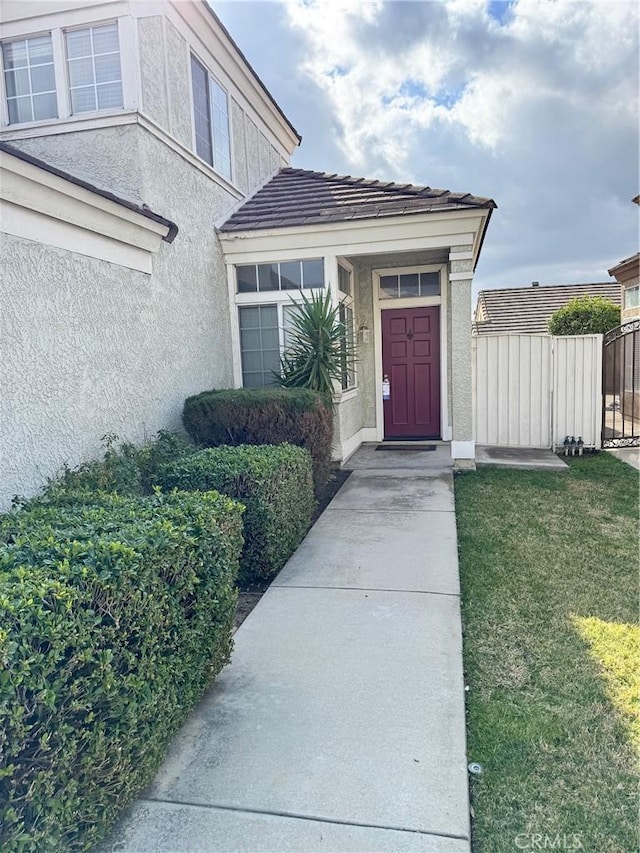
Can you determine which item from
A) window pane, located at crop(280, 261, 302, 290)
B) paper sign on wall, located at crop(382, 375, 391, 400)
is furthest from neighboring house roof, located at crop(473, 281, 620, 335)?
window pane, located at crop(280, 261, 302, 290)

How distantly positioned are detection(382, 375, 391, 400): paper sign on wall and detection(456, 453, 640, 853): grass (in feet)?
16.1

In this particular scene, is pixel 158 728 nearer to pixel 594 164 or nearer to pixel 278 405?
pixel 278 405

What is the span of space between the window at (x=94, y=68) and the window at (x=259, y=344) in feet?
11.0

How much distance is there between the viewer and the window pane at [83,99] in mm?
6323

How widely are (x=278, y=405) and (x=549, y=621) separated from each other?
3802mm

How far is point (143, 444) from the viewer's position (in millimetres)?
5910

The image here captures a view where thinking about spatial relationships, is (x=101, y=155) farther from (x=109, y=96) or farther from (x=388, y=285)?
(x=388, y=285)

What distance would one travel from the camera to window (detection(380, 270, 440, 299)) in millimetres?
10266

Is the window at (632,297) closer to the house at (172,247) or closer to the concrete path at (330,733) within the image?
the house at (172,247)

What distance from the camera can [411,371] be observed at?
10633mm

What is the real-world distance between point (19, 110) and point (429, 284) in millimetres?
6987

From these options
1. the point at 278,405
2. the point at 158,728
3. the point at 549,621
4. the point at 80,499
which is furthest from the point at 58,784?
the point at 278,405

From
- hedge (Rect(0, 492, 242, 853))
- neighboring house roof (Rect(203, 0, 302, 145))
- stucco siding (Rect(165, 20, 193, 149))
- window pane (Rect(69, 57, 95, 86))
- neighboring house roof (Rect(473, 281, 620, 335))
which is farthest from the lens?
neighboring house roof (Rect(473, 281, 620, 335))

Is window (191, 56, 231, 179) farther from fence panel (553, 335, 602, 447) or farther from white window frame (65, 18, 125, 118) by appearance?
fence panel (553, 335, 602, 447)
